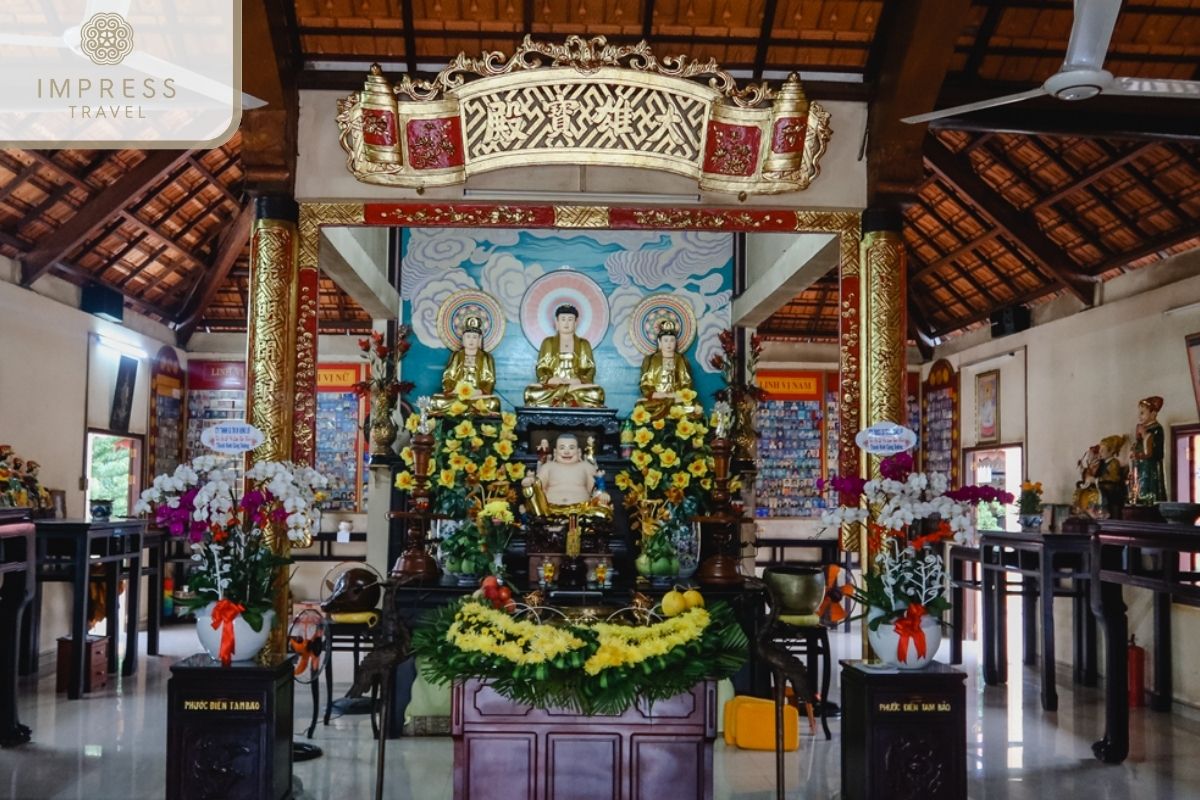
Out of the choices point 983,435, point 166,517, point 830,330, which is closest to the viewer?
point 166,517

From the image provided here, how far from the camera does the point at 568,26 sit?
22.8ft

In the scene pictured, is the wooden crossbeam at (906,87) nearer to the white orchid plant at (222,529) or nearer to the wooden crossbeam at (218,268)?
the white orchid plant at (222,529)

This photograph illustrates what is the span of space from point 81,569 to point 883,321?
17.5ft

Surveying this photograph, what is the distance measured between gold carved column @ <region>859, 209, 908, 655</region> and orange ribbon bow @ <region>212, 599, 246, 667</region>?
3.89 meters

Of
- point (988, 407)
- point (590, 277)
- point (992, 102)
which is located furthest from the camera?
point (988, 407)

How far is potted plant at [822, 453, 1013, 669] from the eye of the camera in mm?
4660

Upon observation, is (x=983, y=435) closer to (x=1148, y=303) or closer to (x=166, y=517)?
(x=1148, y=303)

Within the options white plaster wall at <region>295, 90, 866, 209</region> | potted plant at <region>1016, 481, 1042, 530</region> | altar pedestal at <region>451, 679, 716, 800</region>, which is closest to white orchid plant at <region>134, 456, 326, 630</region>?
altar pedestal at <region>451, 679, 716, 800</region>

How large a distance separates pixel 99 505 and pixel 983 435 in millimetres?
8097

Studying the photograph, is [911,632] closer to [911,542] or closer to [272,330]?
[911,542]

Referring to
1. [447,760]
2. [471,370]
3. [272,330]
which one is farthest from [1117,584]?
[471,370]

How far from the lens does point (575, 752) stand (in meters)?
4.25

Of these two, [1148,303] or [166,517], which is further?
[1148,303]

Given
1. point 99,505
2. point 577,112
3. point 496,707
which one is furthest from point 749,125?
point 99,505
